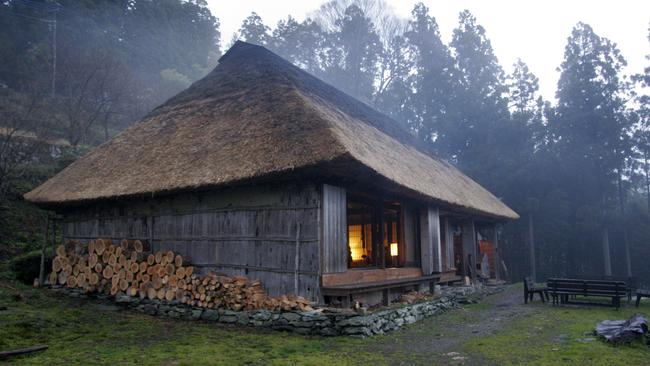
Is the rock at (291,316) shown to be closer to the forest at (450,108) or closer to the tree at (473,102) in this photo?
the forest at (450,108)

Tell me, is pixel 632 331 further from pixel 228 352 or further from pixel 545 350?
pixel 228 352

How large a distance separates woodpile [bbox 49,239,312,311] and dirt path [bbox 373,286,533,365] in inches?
78.1

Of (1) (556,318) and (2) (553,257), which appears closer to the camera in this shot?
(1) (556,318)

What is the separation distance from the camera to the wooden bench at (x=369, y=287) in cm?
880

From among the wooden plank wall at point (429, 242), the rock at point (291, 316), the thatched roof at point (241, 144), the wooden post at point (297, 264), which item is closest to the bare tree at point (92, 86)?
the thatched roof at point (241, 144)

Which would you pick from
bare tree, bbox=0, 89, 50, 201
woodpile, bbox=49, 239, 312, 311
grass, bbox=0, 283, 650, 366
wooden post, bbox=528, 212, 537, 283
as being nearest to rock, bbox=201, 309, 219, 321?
woodpile, bbox=49, 239, 312, 311

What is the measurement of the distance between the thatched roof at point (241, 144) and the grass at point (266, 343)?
300 centimetres

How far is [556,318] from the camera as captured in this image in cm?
1056

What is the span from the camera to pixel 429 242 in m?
13.3

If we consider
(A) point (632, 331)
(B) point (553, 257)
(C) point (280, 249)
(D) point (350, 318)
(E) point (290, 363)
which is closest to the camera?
(E) point (290, 363)

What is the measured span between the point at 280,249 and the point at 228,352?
9.79 feet

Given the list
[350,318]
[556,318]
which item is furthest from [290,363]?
[556,318]

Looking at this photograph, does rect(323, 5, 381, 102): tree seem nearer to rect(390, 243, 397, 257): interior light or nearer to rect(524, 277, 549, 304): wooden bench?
rect(390, 243, 397, 257): interior light

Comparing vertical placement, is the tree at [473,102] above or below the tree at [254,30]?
below
